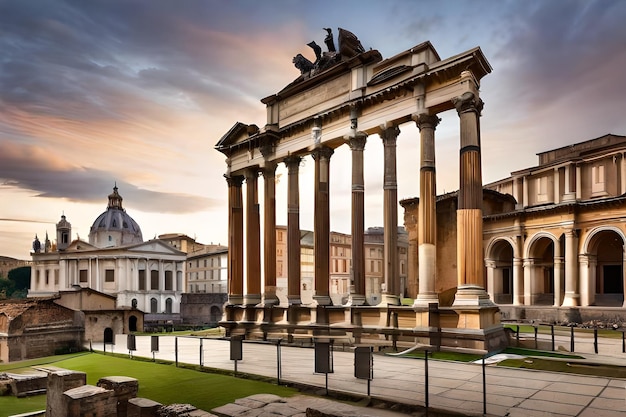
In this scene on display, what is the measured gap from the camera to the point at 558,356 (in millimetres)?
16094

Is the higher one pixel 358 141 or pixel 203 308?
pixel 358 141

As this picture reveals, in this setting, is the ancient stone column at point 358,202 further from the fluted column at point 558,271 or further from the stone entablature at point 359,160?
the fluted column at point 558,271

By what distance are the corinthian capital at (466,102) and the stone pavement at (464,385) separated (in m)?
8.86

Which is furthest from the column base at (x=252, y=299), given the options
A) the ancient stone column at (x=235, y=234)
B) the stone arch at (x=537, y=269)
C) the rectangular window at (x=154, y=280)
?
the rectangular window at (x=154, y=280)

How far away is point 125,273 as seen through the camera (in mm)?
79312

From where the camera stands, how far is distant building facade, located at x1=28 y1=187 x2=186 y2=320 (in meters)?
79.3

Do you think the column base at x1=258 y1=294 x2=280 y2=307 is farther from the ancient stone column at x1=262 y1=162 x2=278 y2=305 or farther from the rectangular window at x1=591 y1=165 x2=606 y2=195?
the rectangular window at x1=591 y1=165 x2=606 y2=195

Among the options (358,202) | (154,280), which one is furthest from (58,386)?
(154,280)

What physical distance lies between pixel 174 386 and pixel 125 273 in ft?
235

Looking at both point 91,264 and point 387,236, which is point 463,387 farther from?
point 91,264

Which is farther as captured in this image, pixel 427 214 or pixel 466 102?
pixel 427 214

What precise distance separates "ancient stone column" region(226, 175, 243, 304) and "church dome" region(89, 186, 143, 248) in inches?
3102

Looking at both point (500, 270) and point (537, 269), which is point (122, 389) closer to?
point (537, 269)

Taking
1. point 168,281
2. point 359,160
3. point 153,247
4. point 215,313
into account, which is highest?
point 359,160
